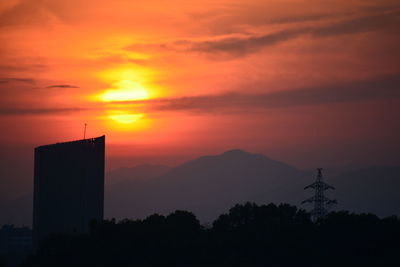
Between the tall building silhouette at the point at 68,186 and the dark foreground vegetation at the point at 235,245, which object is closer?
the dark foreground vegetation at the point at 235,245

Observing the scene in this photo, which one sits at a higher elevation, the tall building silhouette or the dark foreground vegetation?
the tall building silhouette

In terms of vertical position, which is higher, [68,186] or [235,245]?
[68,186]

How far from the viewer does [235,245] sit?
225 ft

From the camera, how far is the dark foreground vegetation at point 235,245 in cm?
6644

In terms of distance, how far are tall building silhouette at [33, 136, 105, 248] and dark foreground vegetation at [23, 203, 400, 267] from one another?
23.9 m

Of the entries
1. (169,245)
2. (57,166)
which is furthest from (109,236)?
(57,166)

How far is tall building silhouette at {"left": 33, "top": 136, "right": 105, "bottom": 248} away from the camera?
96.9 metres

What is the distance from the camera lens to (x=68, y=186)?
10056 cm

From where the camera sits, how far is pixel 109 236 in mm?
71062

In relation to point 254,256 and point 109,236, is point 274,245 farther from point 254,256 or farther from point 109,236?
point 109,236

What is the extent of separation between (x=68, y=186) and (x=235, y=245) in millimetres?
36526

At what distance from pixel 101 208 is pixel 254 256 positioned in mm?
37499

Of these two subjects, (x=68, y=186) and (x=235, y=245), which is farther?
(x=68, y=186)

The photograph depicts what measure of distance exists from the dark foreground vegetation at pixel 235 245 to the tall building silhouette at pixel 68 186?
78.3 feet
